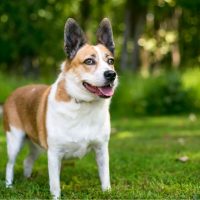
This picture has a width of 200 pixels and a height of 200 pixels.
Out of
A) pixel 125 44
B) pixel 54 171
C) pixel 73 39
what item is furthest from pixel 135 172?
pixel 125 44

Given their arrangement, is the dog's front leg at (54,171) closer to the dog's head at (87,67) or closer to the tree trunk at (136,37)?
the dog's head at (87,67)

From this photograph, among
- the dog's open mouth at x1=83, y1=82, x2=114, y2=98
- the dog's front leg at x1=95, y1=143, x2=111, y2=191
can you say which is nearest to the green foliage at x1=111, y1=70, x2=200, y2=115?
the dog's front leg at x1=95, y1=143, x2=111, y2=191

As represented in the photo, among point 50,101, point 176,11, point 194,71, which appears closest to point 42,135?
point 50,101

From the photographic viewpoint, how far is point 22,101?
683 cm

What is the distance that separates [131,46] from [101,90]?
19.1 m

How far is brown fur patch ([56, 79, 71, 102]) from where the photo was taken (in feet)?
19.5

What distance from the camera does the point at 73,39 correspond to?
6.00 m

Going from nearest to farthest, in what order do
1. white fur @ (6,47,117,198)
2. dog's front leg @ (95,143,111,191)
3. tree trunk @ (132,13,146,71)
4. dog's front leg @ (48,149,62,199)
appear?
white fur @ (6,47,117,198), dog's front leg @ (48,149,62,199), dog's front leg @ (95,143,111,191), tree trunk @ (132,13,146,71)

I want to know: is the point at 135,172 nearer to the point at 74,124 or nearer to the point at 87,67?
the point at 74,124

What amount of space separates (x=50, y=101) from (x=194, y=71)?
10.7m

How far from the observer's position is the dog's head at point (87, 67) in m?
5.64

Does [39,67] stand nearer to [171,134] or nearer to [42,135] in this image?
[171,134]

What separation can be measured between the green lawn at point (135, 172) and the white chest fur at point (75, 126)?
535 millimetres

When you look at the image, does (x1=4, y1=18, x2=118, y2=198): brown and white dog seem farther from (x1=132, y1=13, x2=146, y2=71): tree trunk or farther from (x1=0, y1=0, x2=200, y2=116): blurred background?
(x1=132, y1=13, x2=146, y2=71): tree trunk
